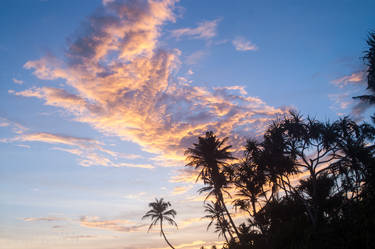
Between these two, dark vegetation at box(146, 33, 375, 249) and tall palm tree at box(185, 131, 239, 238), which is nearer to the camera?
dark vegetation at box(146, 33, 375, 249)

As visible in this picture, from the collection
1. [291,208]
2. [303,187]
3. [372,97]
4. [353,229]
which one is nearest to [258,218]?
[291,208]

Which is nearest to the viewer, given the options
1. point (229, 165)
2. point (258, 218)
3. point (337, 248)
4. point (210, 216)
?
point (337, 248)

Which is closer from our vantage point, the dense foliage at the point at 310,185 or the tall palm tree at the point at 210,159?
the dense foliage at the point at 310,185

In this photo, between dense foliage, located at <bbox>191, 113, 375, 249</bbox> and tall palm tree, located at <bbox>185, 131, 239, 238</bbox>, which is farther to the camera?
tall palm tree, located at <bbox>185, 131, 239, 238</bbox>

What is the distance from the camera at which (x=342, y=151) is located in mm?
26703

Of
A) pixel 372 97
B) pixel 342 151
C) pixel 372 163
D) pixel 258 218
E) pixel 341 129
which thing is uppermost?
pixel 372 97

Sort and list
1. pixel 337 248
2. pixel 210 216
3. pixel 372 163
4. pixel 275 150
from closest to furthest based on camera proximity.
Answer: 1. pixel 337 248
2. pixel 372 163
3. pixel 275 150
4. pixel 210 216

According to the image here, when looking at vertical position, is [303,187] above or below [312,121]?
below

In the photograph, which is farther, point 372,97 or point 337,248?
point 372,97

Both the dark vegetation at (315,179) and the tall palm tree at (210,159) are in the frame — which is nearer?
the dark vegetation at (315,179)

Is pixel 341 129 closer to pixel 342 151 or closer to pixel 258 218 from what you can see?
→ pixel 342 151

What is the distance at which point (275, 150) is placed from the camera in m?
27.8

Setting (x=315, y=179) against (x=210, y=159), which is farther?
(x=210, y=159)

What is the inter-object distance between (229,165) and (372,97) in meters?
19.4
